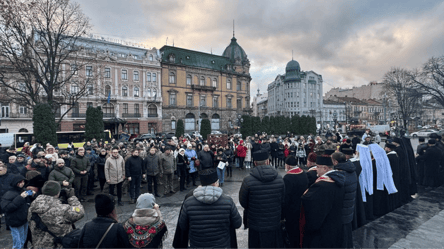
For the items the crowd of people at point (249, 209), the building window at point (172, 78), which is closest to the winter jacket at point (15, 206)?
the crowd of people at point (249, 209)

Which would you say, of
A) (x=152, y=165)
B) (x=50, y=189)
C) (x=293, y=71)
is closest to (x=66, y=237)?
→ (x=50, y=189)

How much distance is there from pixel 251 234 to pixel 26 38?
23209mm

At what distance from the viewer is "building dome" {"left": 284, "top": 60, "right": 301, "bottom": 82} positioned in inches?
2990

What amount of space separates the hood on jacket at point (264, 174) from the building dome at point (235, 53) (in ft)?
201

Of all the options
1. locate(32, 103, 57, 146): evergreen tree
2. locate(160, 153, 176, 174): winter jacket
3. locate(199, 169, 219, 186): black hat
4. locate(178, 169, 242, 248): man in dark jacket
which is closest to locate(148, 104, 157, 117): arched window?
locate(32, 103, 57, 146): evergreen tree

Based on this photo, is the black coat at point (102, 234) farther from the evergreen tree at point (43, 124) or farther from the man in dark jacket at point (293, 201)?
the evergreen tree at point (43, 124)

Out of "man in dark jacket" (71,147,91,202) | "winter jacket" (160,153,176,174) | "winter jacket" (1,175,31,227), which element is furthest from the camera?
"winter jacket" (160,153,176,174)

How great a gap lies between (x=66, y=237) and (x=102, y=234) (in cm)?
89

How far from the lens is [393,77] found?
117 feet

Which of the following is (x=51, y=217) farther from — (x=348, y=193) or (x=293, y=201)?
(x=348, y=193)

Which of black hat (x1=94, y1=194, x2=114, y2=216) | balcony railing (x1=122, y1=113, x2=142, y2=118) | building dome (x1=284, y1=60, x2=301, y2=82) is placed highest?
building dome (x1=284, y1=60, x2=301, y2=82)

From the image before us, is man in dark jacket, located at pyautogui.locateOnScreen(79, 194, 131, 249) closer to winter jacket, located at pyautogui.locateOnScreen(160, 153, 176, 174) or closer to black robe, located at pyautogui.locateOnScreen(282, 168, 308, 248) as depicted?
black robe, located at pyautogui.locateOnScreen(282, 168, 308, 248)

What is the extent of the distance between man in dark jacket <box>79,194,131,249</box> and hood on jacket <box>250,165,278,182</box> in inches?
81.0

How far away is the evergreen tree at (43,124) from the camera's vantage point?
16859mm
